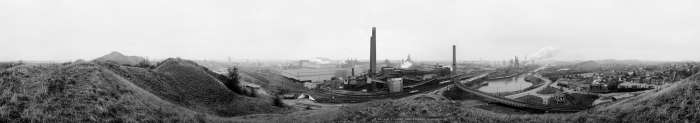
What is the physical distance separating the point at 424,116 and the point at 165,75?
73.8 ft

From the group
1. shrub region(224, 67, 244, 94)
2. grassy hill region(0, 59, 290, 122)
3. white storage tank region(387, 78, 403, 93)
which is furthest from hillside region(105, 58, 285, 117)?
white storage tank region(387, 78, 403, 93)

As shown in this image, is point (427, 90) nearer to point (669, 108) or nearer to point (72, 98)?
point (669, 108)

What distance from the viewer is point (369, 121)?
12016 mm

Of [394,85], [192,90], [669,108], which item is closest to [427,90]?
[394,85]

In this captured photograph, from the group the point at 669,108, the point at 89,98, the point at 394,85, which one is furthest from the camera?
the point at 394,85

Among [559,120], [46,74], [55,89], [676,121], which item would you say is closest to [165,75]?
[46,74]

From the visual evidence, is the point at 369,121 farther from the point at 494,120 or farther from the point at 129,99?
the point at 129,99

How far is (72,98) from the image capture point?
13.8m

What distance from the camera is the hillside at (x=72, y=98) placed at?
1241cm

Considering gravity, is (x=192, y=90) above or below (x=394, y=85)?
above

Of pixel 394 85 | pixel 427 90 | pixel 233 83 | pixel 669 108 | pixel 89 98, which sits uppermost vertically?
pixel 89 98

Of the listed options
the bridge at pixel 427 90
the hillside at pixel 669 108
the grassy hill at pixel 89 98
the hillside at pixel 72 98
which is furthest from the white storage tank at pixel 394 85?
the hillside at pixel 669 108

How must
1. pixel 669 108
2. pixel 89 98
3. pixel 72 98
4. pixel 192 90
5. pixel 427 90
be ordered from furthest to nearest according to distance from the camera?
1. pixel 427 90
2. pixel 192 90
3. pixel 89 98
4. pixel 72 98
5. pixel 669 108

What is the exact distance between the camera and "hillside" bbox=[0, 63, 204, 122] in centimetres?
1241
